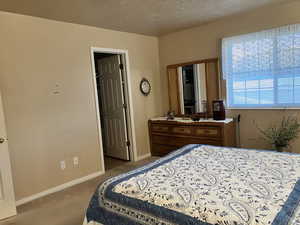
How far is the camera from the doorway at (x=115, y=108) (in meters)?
4.39

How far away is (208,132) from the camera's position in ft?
12.4

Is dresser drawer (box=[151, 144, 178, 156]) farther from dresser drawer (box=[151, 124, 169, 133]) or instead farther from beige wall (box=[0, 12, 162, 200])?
beige wall (box=[0, 12, 162, 200])

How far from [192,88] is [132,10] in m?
1.85

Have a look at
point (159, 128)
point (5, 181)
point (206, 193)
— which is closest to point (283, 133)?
point (159, 128)

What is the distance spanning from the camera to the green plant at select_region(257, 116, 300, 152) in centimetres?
327

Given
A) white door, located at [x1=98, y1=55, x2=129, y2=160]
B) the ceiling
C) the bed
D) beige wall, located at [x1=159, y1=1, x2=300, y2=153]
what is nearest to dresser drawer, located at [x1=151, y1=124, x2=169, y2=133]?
white door, located at [x1=98, y1=55, x2=129, y2=160]

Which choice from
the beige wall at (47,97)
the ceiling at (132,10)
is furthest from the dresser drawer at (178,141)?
the ceiling at (132,10)

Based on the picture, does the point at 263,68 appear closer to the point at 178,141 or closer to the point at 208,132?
the point at 208,132

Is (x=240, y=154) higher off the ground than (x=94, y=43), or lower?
lower

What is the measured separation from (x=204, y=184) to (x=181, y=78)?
10.2 feet

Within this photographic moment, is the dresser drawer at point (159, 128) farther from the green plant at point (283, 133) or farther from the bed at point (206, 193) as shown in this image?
the bed at point (206, 193)

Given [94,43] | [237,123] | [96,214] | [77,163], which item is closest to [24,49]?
[94,43]

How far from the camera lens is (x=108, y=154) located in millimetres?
5043

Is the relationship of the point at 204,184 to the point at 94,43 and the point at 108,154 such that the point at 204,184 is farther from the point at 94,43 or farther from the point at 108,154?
the point at 108,154
